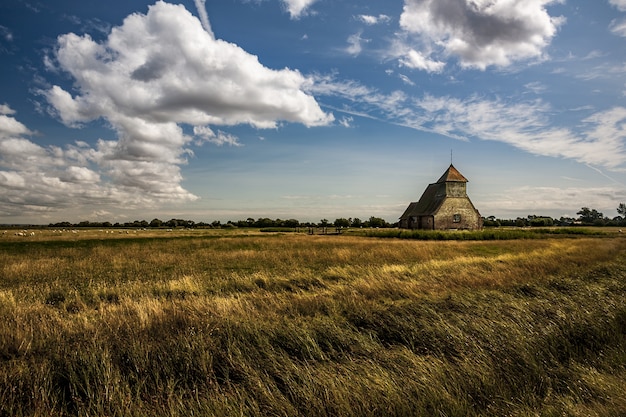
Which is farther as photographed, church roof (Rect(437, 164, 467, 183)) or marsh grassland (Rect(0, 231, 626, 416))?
church roof (Rect(437, 164, 467, 183))

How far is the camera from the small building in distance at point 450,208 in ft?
185

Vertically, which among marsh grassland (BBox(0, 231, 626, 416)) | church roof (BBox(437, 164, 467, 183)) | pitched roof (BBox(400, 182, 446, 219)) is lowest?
marsh grassland (BBox(0, 231, 626, 416))

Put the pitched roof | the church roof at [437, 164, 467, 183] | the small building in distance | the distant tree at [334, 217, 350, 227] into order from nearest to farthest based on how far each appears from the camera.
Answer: the small building in distance < the pitched roof < the church roof at [437, 164, 467, 183] < the distant tree at [334, 217, 350, 227]

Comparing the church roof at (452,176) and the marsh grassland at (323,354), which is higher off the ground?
the church roof at (452,176)

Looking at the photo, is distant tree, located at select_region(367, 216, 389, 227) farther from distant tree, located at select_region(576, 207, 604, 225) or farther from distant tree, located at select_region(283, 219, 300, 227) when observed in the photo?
distant tree, located at select_region(576, 207, 604, 225)

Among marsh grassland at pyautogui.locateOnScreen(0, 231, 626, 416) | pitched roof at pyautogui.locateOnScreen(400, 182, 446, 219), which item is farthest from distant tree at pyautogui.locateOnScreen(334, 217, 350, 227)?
marsh grassland at pyautogui.locateOnScreen(0, 231, 626, 416)

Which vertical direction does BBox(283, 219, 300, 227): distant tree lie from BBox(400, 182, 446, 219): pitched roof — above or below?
below

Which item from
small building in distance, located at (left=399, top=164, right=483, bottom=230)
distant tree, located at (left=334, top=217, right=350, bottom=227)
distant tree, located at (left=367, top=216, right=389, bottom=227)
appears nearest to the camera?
small building in distance, located at (left=399, top=164, right=483, bottom=230)

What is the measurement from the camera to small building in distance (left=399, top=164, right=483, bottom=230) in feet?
185

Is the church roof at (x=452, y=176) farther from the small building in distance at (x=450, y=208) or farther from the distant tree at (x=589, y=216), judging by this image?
the distant tree at (x=589, y=216)

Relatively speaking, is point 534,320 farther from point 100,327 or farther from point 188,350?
point 100,327

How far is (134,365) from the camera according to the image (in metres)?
5.66

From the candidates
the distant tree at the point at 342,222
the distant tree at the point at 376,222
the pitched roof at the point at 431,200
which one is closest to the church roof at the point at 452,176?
the pitched roof at the point at 431,200

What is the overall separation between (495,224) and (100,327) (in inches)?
4538
